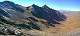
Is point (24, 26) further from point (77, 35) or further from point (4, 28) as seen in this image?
point (77, 35)

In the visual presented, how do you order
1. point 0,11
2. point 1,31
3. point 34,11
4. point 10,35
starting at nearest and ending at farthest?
point 10,35, point 1,31, point 0,11, point 34,11

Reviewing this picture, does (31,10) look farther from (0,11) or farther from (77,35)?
(77,35)

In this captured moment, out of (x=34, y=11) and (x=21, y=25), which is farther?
(x=34, y=11)

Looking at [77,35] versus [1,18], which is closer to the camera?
[77,35]

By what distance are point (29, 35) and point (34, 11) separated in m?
27.4

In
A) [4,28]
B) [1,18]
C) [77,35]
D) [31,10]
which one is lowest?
[77,35]

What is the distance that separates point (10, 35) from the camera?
23469 mm

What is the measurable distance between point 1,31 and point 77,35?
36.3ft

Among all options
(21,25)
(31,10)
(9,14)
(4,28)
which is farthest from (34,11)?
(4,28)

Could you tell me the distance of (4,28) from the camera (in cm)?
2648

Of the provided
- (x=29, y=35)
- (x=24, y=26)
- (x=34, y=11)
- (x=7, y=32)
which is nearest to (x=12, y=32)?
(x=7, y=32)

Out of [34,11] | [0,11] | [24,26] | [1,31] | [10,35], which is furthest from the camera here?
[34,11]

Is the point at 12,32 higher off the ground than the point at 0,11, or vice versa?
the point at 0,11

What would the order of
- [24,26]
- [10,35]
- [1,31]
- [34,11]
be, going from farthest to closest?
[34,11] → [24,26] → [1,31] → [10,35]
